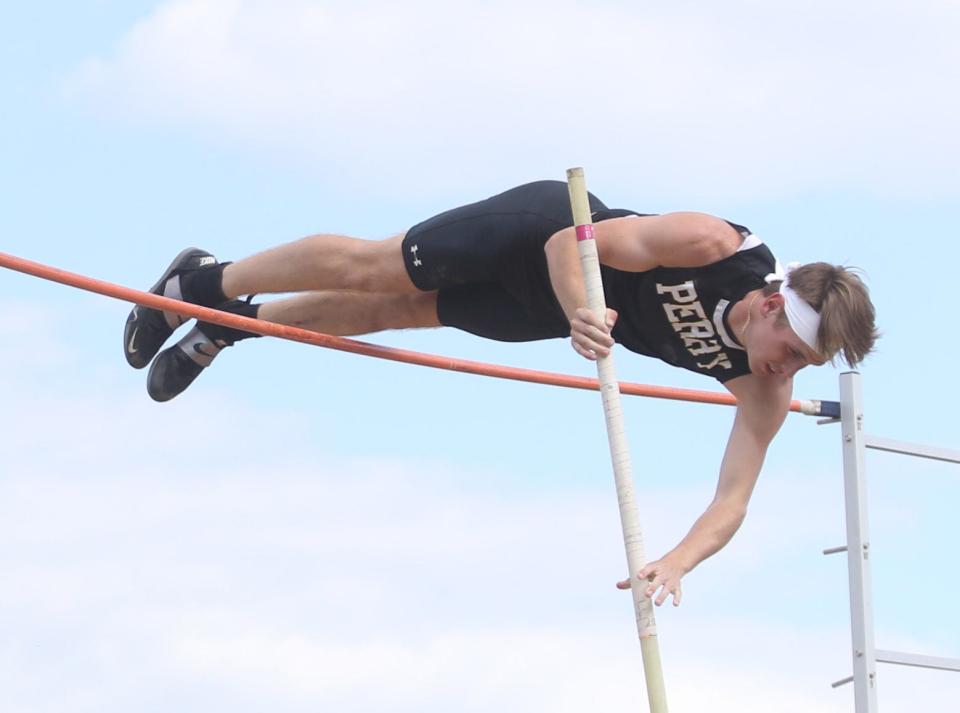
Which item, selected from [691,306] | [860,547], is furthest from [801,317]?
[860,547]

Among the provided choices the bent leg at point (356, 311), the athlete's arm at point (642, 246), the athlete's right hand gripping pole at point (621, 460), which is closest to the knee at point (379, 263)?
the bent leg at point (356, 311)

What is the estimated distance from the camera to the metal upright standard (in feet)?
19.5

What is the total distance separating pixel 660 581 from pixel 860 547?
1849 mm

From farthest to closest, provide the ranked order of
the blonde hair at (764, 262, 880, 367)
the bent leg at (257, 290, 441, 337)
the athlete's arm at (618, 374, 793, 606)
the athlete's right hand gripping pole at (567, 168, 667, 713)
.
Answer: the bent leg at (257, 290, 441, 337) → the athlete's arm at (618, 374, 793, 606) → the blonde hair at (764, 262, 880, 367) → the athlete's right hand gripping pole at (567, 168, 667, 713)

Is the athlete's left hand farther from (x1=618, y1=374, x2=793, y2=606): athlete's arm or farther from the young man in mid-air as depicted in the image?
(x1=618, y1=374, x2=793, y2=606): athlete's arm

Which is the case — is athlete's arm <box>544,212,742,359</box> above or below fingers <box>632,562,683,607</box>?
above

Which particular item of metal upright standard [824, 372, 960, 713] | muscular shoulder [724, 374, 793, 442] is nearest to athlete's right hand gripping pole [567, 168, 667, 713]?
muscular shoulder [724, 374, 793, 442]

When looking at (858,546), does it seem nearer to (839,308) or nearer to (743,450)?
(743,450)

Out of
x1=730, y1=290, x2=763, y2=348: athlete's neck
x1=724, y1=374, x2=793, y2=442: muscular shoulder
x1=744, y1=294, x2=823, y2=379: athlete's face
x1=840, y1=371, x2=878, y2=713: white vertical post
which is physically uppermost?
x1=730, y1=290, x2=763, y2=348: athlete's neck

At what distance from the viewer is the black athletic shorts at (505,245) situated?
5.16m

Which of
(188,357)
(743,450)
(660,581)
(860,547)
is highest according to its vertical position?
(188,357)

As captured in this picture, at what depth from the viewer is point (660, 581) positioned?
445cm

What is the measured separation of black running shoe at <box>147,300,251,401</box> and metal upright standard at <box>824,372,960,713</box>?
2080mm

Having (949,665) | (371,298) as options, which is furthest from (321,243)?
(949,665)
